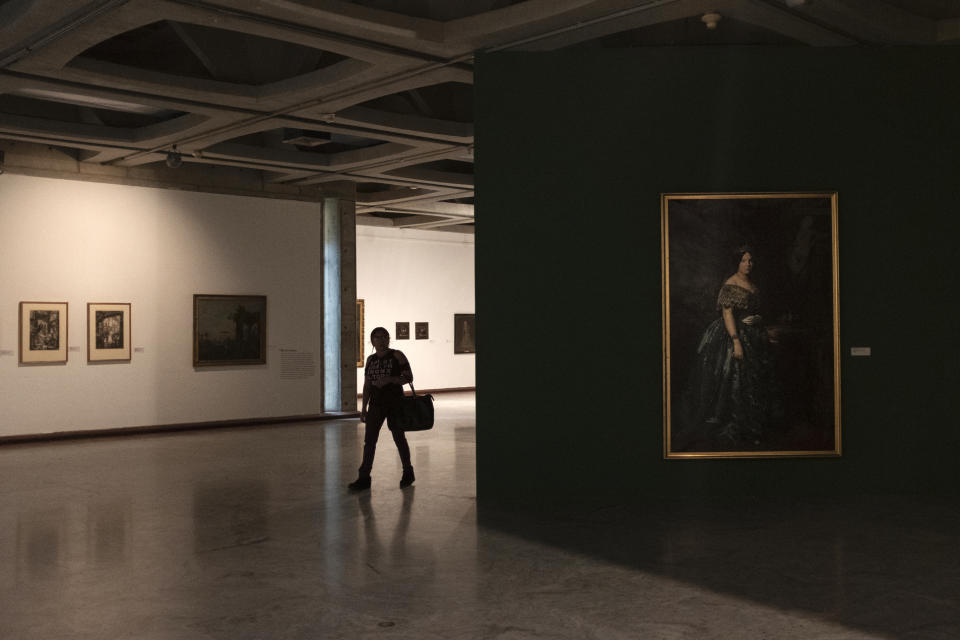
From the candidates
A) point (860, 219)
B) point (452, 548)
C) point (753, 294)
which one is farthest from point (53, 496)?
point (860, 219)

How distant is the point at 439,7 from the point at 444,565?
7.04 metres

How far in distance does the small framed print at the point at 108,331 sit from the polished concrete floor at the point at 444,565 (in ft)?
22.8

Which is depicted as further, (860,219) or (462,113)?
(462,113)

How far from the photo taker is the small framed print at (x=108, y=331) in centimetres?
2011

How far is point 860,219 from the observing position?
11.7m

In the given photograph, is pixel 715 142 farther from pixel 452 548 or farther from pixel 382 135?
pixel 382 135

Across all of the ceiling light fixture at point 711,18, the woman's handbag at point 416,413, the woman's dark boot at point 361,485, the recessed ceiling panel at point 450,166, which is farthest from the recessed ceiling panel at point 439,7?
the recessed ceiling panel at point 450,166

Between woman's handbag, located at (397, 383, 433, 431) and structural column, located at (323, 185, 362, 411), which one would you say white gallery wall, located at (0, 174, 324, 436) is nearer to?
structural column, located at (323, 185, 362, 411)

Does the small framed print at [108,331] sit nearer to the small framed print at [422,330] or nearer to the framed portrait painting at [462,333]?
the small framed print at [422,330]

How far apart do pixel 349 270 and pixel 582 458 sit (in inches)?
530

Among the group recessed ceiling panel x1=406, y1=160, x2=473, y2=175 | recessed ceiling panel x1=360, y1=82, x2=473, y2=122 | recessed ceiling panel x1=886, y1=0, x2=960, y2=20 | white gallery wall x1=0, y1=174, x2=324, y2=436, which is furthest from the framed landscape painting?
recessed ceiling panel x1=886, y1=0, x2=960, y2=20

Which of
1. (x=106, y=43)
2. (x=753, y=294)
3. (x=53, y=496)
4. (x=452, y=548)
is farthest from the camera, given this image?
(x=106, y=43)

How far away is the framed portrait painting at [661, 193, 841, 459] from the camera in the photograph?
37.7 feet

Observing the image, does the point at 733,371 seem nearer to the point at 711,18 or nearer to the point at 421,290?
the point at 711,18
